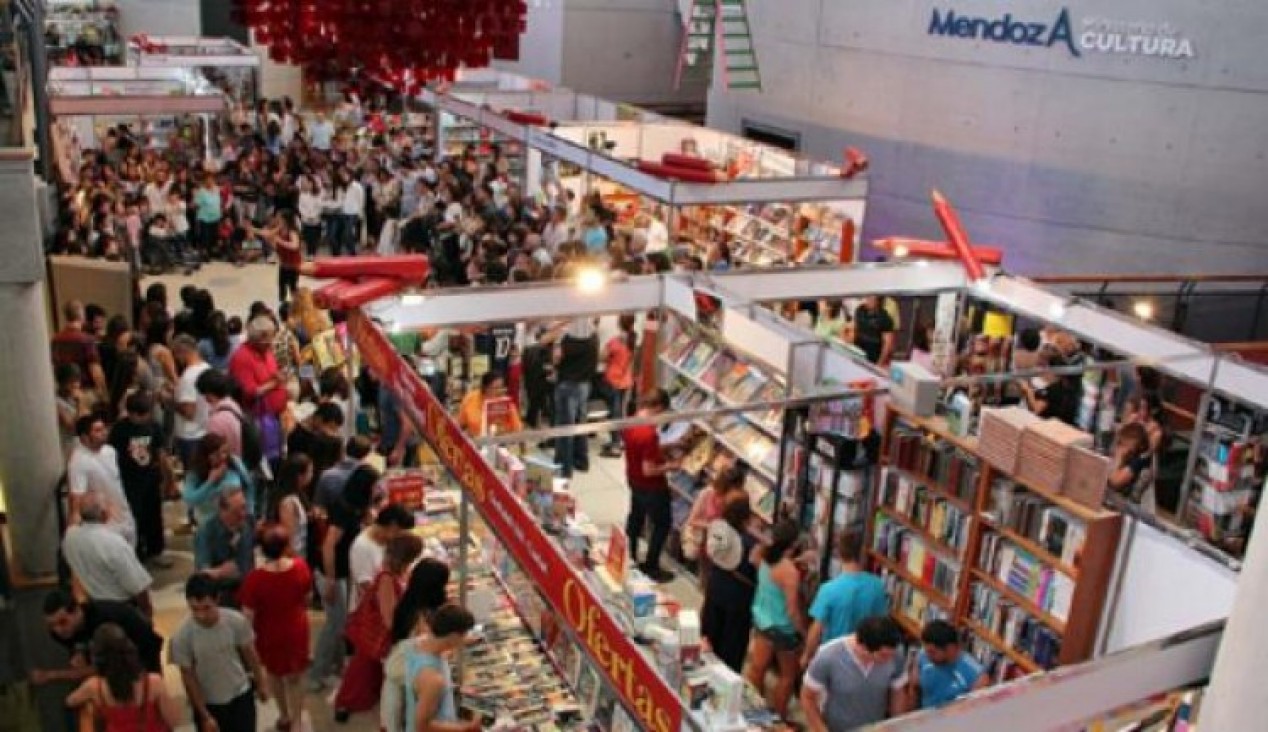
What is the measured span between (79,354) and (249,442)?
87.6 inches

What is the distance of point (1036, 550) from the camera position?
6324 mm

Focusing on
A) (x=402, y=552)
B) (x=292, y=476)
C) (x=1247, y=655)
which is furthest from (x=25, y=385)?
(x=1247, y=655)

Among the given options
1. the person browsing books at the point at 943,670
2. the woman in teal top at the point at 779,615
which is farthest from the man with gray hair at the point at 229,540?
the person browsing books at the point at 943,670

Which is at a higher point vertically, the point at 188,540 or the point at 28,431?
the point at 28,431

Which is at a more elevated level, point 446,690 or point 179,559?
point 446,690

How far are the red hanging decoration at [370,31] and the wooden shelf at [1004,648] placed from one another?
168 inches

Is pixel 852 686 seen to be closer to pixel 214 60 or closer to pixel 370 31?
pixel 370 31

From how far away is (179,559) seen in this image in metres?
8.04

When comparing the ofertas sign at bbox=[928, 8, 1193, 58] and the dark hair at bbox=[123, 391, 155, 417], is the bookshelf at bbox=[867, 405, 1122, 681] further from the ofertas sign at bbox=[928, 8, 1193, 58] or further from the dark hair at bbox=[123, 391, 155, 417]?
the ofertas sign at bbox=[928, 8, 1193, 58]

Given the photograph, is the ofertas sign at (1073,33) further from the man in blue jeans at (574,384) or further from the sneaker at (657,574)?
the sneaker at (657,574)

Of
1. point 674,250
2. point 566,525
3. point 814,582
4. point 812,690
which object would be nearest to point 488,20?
point 566,525

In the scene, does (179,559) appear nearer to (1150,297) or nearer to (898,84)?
(1150,297)

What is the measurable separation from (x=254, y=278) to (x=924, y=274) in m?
8.86

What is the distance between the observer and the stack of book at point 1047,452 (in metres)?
6.05
